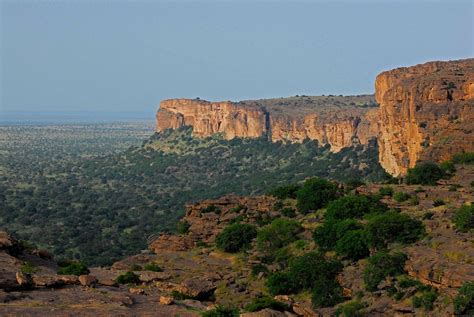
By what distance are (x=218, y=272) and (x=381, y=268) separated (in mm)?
9948

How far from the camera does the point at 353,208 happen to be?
159 ft

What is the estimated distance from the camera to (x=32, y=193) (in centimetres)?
12081

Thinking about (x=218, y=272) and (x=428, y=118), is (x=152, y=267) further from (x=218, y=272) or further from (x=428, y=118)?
(x=428, y=118)

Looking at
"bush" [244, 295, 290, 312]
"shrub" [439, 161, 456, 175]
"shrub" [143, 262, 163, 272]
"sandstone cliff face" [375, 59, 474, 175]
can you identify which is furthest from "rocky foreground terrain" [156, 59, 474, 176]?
"bush" [244, 295, 290, 312]

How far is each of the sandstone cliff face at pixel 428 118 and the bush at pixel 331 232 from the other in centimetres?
2106

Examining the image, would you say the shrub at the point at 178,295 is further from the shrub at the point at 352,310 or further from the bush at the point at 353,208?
the bush at the point at 353,208

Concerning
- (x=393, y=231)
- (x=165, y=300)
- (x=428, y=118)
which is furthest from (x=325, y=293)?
(x=428, y=118)

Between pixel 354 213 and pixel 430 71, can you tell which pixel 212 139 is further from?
pixel 354 213

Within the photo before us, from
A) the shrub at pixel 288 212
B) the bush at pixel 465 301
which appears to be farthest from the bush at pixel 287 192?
the bush at pixel 465 301

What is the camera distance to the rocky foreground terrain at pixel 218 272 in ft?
78.3

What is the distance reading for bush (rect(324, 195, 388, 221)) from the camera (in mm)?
48031

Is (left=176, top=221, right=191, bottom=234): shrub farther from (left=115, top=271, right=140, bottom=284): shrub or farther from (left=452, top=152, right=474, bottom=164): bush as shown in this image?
(left=452, top=152, right=474, bottom=164): bush

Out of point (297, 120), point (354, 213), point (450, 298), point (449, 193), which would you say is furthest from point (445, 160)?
point (297, 120)

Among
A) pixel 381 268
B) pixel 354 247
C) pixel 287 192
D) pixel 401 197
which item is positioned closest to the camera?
pixel 381 268
